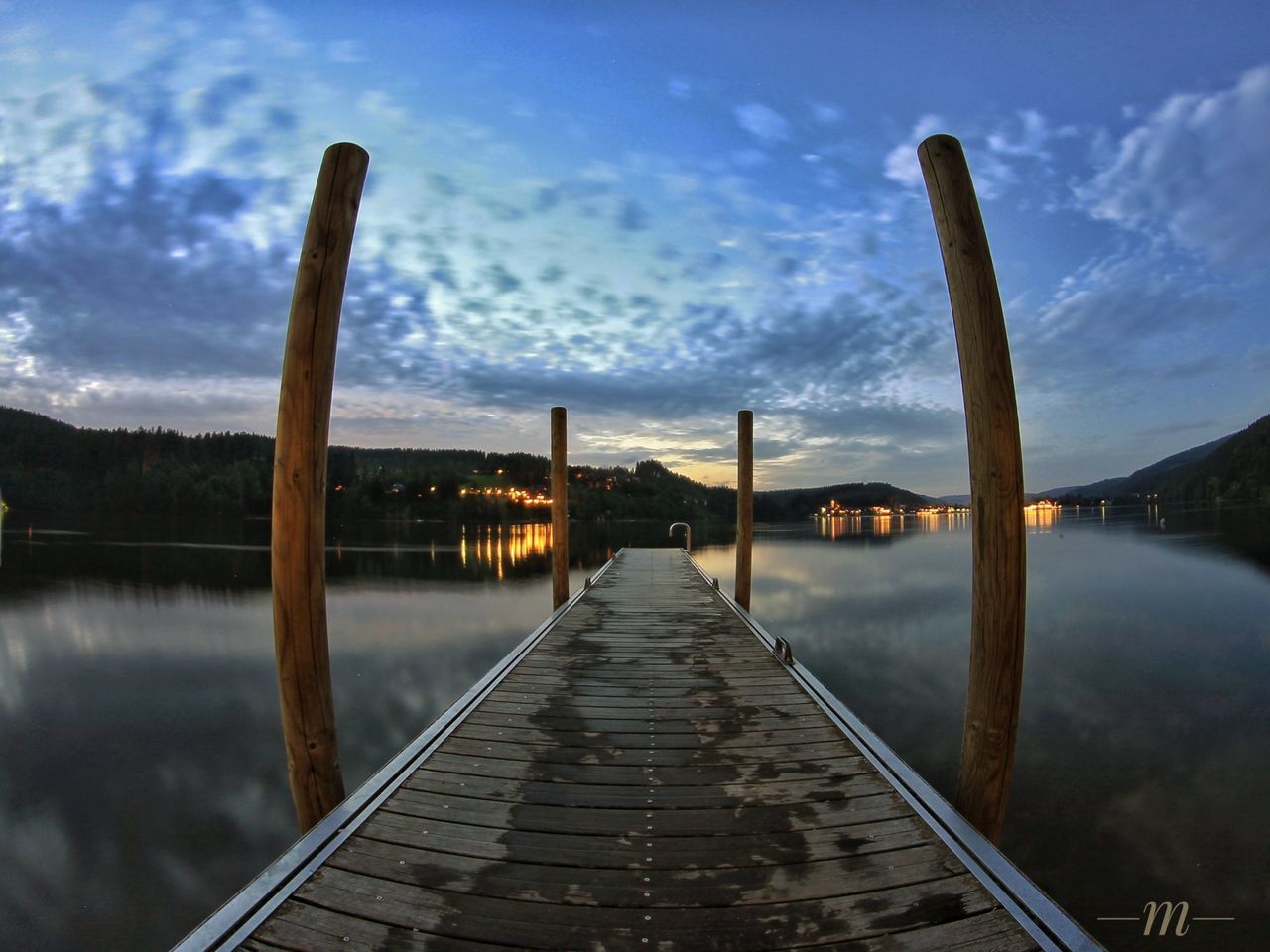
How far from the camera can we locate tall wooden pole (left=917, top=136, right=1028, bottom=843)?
278 cm

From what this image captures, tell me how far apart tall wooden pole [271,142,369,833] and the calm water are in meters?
4.52

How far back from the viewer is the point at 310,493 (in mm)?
2920

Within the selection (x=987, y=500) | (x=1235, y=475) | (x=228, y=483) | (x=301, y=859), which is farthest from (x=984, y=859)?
(x=1235, y=475)

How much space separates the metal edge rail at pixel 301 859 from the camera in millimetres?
2000

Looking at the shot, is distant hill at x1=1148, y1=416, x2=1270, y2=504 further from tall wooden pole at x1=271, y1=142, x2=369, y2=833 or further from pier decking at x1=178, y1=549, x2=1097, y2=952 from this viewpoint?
tall wooden pole at x1=271, y1=142, x2=369, y2=833

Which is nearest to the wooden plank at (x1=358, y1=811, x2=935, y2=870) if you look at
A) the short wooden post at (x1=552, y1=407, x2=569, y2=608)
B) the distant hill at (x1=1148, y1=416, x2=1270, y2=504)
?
the short wooden post at (x1=552, y1=407, x2=569, y2=608)

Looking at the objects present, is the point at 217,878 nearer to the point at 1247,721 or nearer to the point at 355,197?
the point at 355,197

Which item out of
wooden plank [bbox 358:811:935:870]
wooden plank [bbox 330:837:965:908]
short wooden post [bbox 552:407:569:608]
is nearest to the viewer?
wooden plank [bbox 330:837:965:908]

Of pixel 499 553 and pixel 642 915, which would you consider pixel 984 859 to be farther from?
pixel 499 553

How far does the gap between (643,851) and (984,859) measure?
1410 mm

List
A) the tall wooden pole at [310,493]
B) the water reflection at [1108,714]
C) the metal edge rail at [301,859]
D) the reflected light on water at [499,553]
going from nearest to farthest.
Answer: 1. the metal edge rail at [301,859]
2. the tall wooden pole at [310,493]
3. the water reflection at [1108,714]
4. the reflected light on water at [499,553]

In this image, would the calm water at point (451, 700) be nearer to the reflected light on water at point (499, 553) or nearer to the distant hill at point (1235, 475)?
the reflected light on water at point (499, 553)

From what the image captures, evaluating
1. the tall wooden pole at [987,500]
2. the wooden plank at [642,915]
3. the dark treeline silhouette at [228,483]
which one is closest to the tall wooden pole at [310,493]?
the wooden plank at [642,915]

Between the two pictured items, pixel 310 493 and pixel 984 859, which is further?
pixel 310 493
